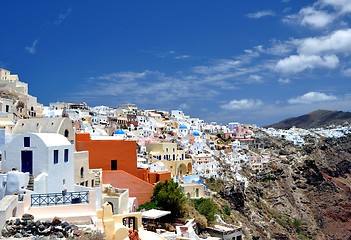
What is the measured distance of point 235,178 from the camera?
6412cm

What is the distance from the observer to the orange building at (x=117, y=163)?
2456 centimetres

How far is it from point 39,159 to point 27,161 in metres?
0.73

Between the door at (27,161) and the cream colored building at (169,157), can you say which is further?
the cream colored building at (169,157)

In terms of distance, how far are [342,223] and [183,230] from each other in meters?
63.2

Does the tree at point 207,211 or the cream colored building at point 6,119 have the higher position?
the cream colored building at point 6,119

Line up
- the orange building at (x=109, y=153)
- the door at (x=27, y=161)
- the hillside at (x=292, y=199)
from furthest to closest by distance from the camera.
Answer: the hillside at (x=292, y=199) → the orange building at (x=109, y=153) → the door at (x=27, y=161)

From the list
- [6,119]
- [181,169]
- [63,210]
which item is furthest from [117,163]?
[181,169]

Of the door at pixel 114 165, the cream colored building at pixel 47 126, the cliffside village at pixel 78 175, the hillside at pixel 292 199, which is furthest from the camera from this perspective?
the hillside at pixel 292 199

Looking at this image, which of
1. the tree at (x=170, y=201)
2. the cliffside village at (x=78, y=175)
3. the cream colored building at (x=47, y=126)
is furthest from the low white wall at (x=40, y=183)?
the tree at (x=170, y=201)

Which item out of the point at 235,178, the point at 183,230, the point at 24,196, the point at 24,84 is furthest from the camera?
the point at 235,178

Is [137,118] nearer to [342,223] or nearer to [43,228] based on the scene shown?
[342,223]

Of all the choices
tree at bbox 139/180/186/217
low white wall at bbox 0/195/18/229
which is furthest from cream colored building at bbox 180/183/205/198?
low white wall at bbox 0/195/18/229

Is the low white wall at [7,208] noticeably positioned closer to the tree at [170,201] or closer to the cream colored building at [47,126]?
the cream colored building at [47,126]

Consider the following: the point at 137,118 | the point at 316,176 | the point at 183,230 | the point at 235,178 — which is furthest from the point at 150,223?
the point at 316,176
